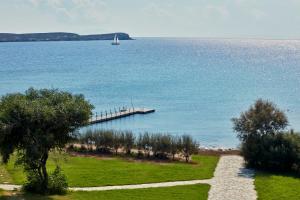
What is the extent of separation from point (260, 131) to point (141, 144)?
14.2 m

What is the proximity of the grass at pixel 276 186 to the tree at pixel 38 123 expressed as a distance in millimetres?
15450

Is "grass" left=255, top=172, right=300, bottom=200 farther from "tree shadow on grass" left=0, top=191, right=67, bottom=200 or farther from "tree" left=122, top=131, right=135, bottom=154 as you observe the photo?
"tree" left=122, top=131, right=135, bottom=154

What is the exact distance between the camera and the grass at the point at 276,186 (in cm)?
3938

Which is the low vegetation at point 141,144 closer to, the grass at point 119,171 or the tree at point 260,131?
the grass at point 119,171

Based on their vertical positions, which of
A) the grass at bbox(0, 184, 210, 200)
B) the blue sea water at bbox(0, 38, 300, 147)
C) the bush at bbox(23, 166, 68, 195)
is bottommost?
the grass at bbox(0, 184, 210, 200)

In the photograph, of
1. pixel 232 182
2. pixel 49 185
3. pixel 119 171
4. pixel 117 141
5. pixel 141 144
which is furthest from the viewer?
pixel 117 141

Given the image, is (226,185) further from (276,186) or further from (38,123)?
(38,123)

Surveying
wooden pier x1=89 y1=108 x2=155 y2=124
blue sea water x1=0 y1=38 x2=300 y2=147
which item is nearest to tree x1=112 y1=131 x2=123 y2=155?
blue sea water x1=0 y1=38 x2=300 y2=147

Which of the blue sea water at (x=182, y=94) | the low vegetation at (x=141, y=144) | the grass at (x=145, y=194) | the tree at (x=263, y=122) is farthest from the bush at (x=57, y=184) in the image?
the blue sea water at (x=182, y=94)

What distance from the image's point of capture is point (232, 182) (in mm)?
44031

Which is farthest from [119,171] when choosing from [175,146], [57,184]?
[175,146]

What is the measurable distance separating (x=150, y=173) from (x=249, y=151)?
11732 mm

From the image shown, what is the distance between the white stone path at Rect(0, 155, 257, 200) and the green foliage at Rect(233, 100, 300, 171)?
2.13 metres

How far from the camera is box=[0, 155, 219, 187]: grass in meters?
43.4
